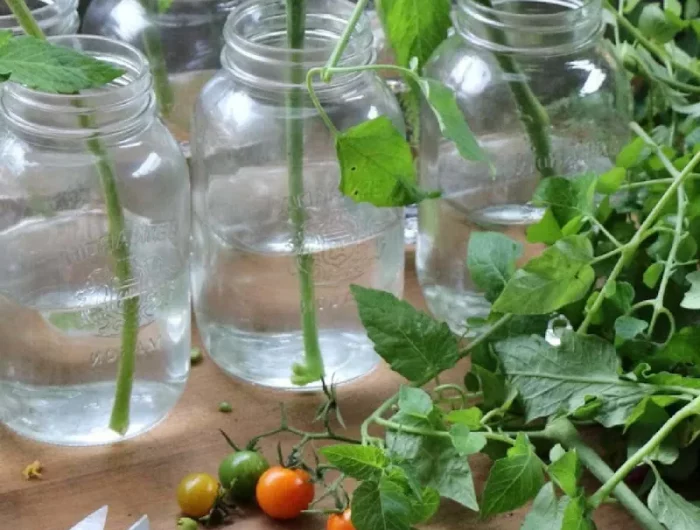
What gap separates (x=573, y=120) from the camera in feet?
2.38

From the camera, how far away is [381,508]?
0.53 meters

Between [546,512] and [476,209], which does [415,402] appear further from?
[476,209]

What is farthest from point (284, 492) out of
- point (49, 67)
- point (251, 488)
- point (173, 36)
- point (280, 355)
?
point (173, 36)

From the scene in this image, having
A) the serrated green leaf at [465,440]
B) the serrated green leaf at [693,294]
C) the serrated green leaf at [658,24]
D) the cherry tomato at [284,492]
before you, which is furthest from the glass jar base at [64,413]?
the serrated green leaf at [658,24]

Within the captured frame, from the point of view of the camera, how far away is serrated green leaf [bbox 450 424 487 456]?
54 centimetres

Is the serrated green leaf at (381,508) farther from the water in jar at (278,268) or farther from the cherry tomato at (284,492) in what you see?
the water in jar at (278,268)

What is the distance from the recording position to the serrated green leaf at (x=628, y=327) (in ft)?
1.95

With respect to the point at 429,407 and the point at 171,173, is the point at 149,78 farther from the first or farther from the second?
the point at 429,407

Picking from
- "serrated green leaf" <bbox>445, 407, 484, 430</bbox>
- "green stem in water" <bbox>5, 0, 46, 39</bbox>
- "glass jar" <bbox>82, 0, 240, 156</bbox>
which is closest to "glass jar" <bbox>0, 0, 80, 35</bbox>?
"glass jar" <bbox>82, 0, 240, 156</bbox>

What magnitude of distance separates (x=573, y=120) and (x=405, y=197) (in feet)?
0.58

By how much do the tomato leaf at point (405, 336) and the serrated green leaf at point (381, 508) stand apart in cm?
10

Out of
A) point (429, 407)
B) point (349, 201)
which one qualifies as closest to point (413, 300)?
point (349, 201)

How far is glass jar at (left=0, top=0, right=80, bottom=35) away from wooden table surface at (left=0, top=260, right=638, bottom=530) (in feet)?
0.77

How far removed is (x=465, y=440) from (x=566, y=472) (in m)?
0.05
